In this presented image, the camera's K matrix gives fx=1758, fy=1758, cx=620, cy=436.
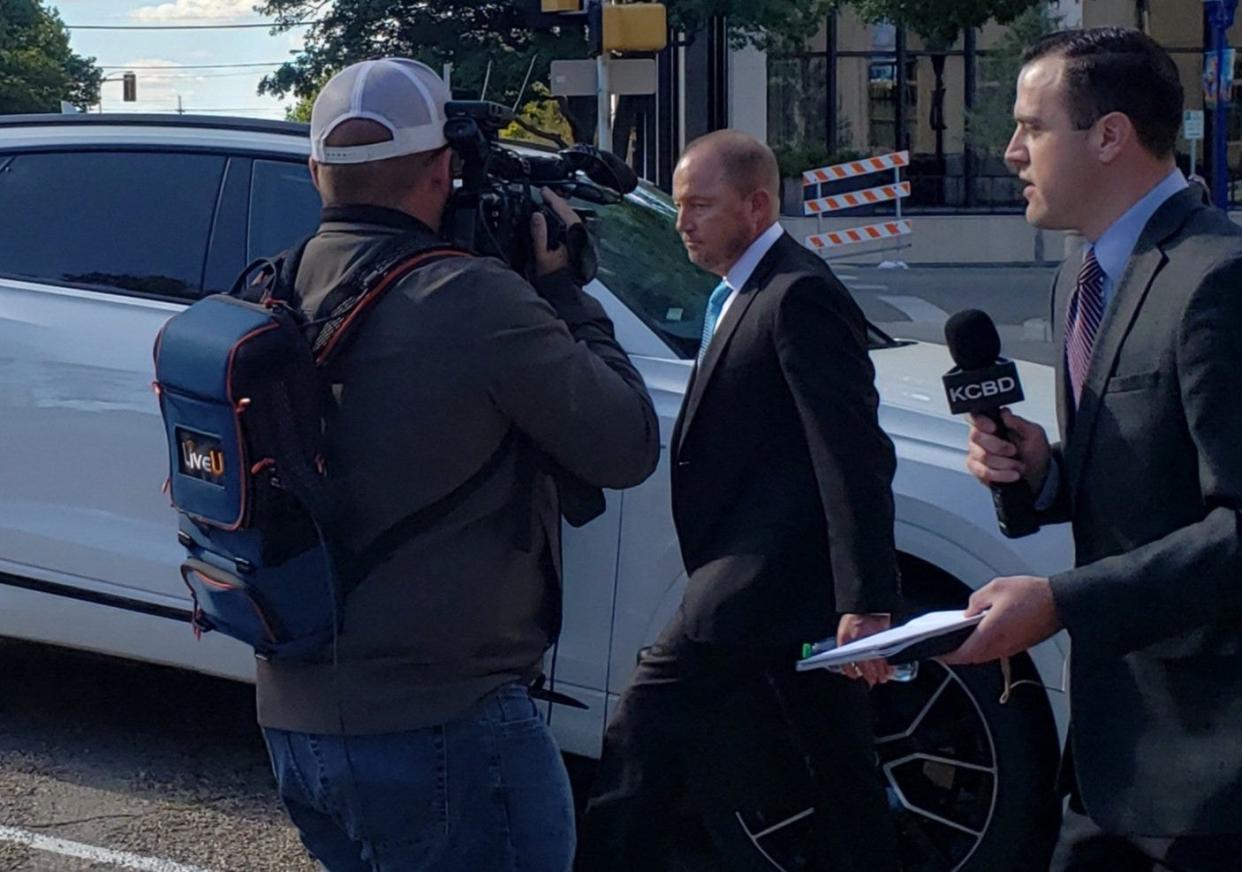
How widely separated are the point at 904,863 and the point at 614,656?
82cm

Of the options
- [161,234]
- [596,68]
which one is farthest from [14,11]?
[161,234]

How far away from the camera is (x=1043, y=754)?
3.93 meters

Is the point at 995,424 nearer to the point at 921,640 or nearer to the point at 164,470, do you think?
the point at 921,640

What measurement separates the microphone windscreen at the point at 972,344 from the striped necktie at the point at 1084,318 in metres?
0.10

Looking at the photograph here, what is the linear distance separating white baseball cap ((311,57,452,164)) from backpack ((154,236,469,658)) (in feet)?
0.43

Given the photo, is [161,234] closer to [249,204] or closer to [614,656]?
[249,204]

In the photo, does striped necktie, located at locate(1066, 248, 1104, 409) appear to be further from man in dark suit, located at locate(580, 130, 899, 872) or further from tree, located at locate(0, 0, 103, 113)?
tree, located at locate(0, 0, 103, 113)

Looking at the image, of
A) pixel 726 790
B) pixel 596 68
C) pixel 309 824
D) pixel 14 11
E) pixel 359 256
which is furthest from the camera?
pixel 14 11

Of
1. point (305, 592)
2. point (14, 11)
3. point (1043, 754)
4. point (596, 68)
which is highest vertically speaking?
point (14, 11)

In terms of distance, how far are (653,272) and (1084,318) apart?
2406mm

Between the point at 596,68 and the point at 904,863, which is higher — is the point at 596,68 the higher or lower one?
the higher one

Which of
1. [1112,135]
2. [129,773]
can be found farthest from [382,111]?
[129,773]

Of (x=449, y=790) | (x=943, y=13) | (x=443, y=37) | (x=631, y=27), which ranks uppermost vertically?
(x=443, y=37)

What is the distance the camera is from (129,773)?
16.3 ft
